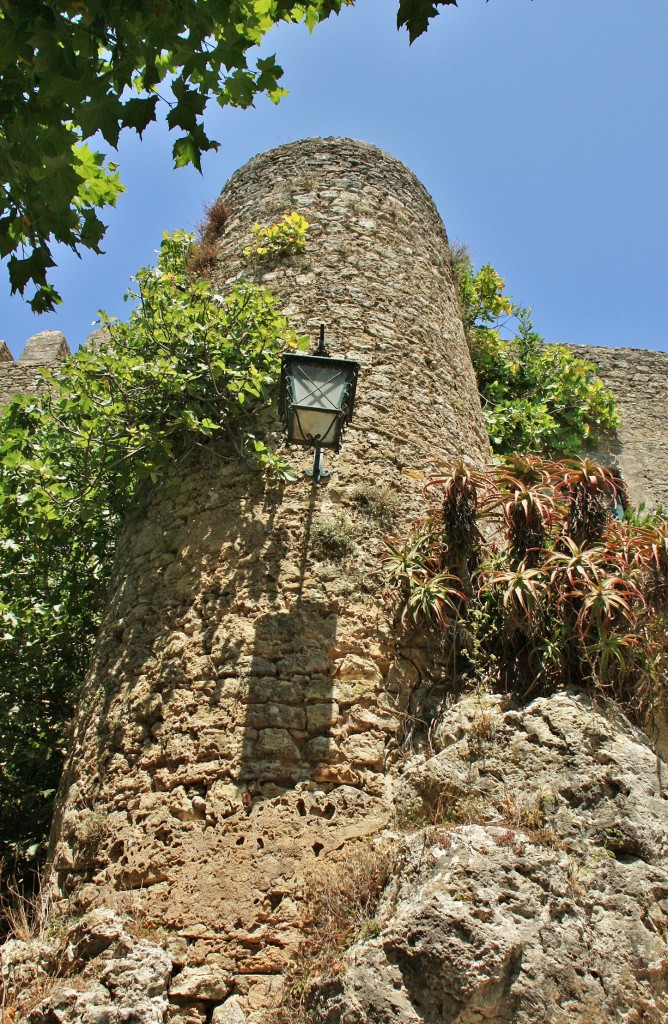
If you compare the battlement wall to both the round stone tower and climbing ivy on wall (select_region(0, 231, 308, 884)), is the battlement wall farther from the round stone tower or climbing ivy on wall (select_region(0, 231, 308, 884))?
the round stone tower

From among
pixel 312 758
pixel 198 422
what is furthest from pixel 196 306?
pixel 312 758

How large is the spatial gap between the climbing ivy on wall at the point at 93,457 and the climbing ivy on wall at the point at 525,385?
106 inches

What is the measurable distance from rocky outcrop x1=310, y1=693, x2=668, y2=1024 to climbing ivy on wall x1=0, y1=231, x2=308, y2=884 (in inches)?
74.3

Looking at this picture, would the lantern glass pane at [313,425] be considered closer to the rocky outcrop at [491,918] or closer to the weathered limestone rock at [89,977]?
the rocky outcrop at [491,918]

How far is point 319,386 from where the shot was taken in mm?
4383

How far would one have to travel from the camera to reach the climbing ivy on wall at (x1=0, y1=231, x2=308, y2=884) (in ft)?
16.4

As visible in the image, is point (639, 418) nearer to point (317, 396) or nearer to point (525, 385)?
point (525, 385)

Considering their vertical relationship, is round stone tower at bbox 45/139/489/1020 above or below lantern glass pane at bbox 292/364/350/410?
below

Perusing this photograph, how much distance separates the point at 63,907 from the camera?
381cm

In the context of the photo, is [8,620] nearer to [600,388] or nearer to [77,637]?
[77,637]

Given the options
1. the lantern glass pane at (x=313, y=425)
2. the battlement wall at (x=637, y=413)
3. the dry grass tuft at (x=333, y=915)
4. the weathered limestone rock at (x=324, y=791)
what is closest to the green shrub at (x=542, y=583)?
the weathered limestone rock at (x=324, y=791)

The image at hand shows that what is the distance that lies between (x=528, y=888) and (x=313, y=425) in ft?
7.57

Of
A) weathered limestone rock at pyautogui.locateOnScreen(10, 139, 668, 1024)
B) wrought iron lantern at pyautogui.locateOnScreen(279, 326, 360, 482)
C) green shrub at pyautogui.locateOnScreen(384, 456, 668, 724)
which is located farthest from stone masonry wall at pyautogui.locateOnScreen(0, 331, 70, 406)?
green shrub at pyautogui.locateOnScreen(384, 456, 668, 724)

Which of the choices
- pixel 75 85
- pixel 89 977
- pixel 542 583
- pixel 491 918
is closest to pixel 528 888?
pixel 491 918
